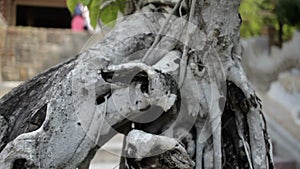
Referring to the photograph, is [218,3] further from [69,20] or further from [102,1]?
[69,20]

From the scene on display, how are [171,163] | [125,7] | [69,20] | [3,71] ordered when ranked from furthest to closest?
[69,20] → [3,71] → [125,7] → [171,163]

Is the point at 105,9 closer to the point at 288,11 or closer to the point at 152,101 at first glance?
the point at 152,101

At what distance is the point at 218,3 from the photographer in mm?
865

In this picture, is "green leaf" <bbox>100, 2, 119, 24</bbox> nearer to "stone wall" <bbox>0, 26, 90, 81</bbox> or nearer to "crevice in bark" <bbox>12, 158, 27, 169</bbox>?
"crevice in bark" <bbox>12, 158, 27, 169</bbox>

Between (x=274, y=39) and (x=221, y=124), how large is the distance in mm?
2299

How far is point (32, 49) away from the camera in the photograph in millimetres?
3289

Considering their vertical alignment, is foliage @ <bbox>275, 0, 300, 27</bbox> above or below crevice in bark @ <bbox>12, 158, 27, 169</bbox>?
above

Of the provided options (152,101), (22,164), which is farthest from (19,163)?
(152,101)

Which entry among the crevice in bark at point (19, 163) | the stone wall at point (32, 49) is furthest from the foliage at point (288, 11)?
the crevice in bark at point (19, 163)

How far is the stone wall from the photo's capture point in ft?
10.2

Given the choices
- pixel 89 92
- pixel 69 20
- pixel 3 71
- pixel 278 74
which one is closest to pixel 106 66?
pixel 89 92

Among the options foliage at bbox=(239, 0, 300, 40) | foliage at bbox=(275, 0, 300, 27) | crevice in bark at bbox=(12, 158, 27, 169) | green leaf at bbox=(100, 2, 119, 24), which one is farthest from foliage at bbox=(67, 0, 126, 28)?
foliage at bbox=(239, 0, 300, 40)

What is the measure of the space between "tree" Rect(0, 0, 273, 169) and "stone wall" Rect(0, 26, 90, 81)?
2.27 meters

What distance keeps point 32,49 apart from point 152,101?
8.61 feet
